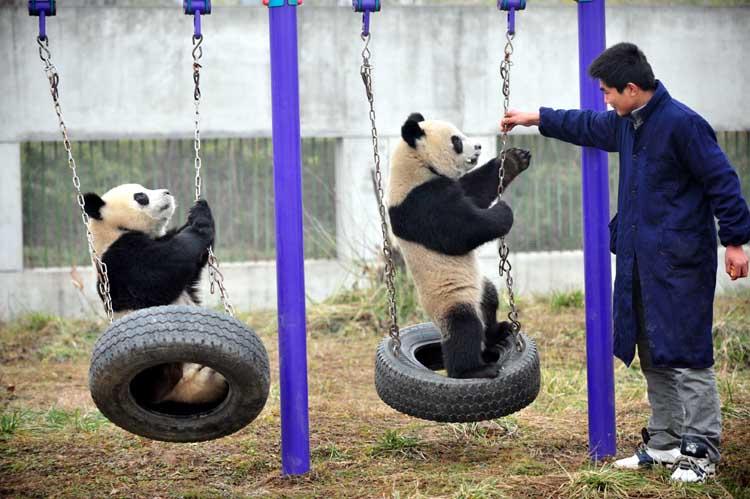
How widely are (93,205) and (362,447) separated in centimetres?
201

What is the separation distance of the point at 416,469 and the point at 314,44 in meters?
6.30

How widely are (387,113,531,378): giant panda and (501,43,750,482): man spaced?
0.73 metres

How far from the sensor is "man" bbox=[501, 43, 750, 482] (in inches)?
163

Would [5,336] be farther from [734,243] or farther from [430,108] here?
[734,243]

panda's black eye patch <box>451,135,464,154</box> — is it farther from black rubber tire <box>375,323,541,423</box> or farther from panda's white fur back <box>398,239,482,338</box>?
black rubber tire <box>375,323,541,423</box>

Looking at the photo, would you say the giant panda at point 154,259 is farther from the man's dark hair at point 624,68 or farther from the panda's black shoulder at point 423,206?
the man's dark hair at point 624,68

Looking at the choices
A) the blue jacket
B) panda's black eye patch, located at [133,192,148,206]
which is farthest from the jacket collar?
panda's black eye patch, located at [133,192,148,206]

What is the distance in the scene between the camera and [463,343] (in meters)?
4.78

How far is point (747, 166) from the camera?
11.6 metres

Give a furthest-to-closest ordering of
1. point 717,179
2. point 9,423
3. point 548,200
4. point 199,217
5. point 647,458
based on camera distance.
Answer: point 548,200, point 9,423, point 199,217, point 647,458, point 717,179

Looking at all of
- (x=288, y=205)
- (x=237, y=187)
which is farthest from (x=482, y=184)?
(x=237, y=187)

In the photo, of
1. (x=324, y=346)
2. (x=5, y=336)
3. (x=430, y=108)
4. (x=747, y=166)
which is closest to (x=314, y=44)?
(x=430, y=108)

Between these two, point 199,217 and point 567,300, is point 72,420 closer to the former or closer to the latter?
point 199,217

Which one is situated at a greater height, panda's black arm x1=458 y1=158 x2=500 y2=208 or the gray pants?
panda's black arm x1=458 y1=158 x2=500 y2=208
